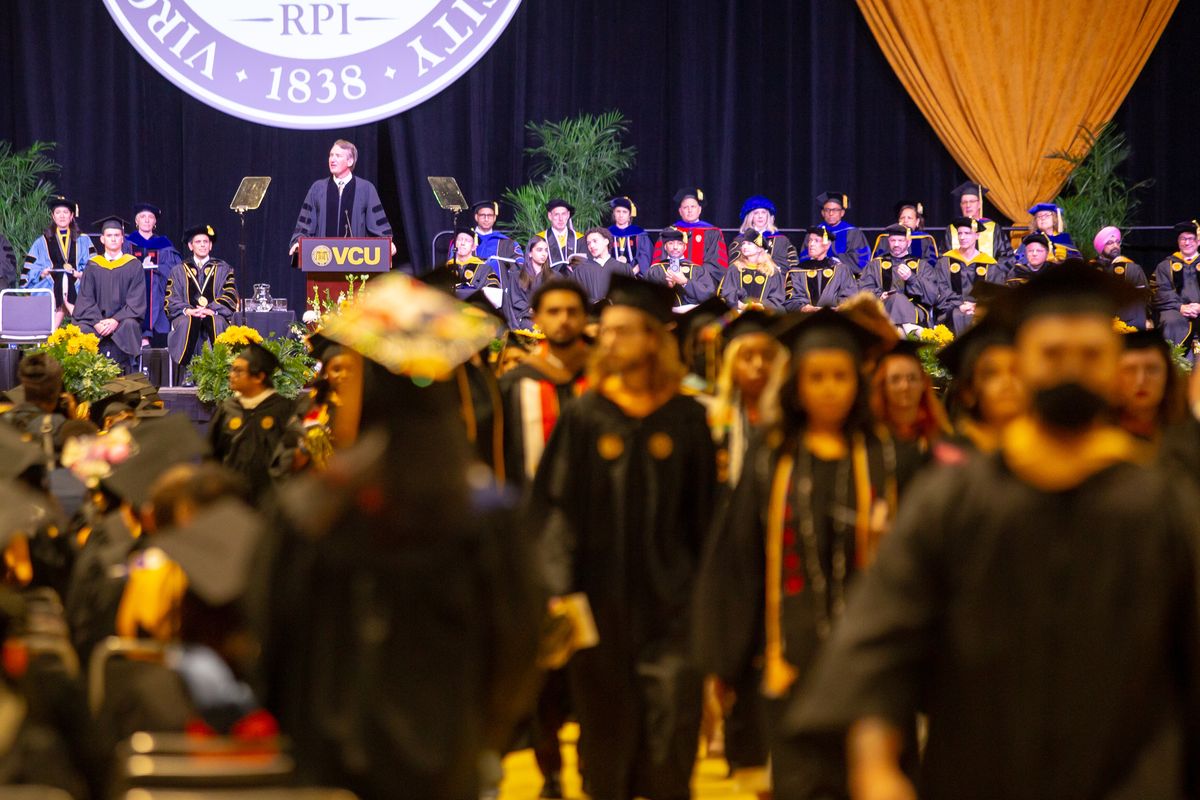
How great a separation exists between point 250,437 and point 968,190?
13.0 meters

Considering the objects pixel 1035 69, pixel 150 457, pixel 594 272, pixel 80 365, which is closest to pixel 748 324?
pixel 150 457

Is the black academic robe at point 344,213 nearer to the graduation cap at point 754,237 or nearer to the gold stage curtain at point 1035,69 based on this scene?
the graduation cap at point 754,237

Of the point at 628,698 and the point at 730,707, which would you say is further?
the point at 628,698

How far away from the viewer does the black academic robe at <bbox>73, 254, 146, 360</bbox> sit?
17219 mm

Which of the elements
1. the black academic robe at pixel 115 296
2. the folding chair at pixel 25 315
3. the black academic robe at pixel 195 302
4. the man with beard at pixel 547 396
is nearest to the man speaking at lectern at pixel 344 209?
the black academic robe at pixel 195 302

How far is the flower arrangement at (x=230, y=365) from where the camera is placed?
10625 mm

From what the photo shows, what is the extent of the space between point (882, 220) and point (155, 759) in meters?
19.6

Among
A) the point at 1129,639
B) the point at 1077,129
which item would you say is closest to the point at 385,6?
the point at 1077,129

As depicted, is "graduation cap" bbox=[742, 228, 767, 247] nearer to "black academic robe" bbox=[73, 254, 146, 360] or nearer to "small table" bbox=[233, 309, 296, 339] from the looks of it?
"small table" bbox=[233, 309, 296, 339]

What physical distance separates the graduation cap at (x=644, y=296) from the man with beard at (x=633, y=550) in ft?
0.16

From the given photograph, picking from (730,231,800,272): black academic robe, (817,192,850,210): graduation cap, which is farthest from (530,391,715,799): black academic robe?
(817,192,850,210): graduation cap

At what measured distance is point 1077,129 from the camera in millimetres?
20016

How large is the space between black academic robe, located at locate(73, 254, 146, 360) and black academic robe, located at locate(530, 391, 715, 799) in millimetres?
13462

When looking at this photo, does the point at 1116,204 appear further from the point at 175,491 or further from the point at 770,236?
the point at 175,491
